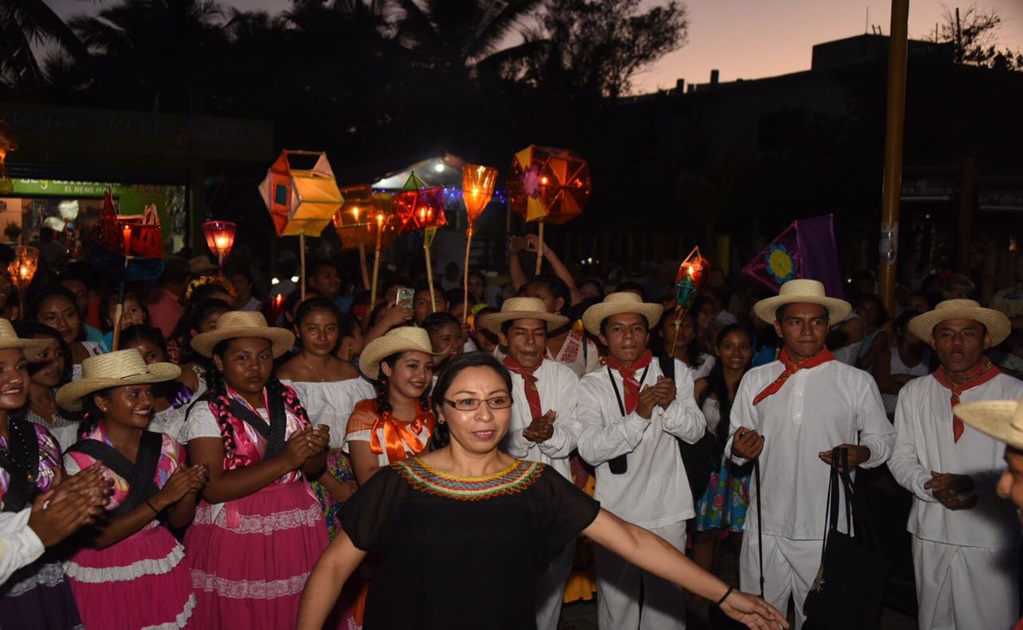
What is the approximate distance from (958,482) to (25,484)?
14.7 feet

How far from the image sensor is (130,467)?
14.4 ft

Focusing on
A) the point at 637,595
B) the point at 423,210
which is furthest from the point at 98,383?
the point at 423,210

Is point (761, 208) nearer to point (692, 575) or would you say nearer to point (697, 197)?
point (697, 197)

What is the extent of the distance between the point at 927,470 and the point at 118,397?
13.9ft

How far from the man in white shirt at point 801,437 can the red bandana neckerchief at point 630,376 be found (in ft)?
2.04

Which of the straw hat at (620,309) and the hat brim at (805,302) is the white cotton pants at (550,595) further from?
the hat brim at (805,302)

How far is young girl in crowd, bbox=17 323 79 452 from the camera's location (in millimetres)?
5383

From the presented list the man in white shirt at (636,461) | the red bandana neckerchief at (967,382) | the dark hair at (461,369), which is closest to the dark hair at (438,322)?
the man in white shirt at (636,461)

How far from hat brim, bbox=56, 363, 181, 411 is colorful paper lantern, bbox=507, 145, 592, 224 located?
4.17 m

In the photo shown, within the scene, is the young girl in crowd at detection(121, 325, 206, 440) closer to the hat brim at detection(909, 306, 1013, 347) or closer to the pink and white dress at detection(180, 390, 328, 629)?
the pink and white dress at detection(180, 390, 328, 629)

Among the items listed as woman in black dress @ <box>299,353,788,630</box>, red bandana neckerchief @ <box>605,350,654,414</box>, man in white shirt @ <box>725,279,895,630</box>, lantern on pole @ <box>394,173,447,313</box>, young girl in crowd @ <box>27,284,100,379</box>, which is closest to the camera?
woman in black dress @ <box>299,353,788,630</box>

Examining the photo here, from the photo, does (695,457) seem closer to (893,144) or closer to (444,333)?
(444,333)

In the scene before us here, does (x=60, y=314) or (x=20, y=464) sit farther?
(x=60, y=314)

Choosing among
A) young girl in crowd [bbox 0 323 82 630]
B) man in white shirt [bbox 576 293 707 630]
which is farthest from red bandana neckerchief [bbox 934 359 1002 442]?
young girl in crowd [bbox 0 323 82 630]
